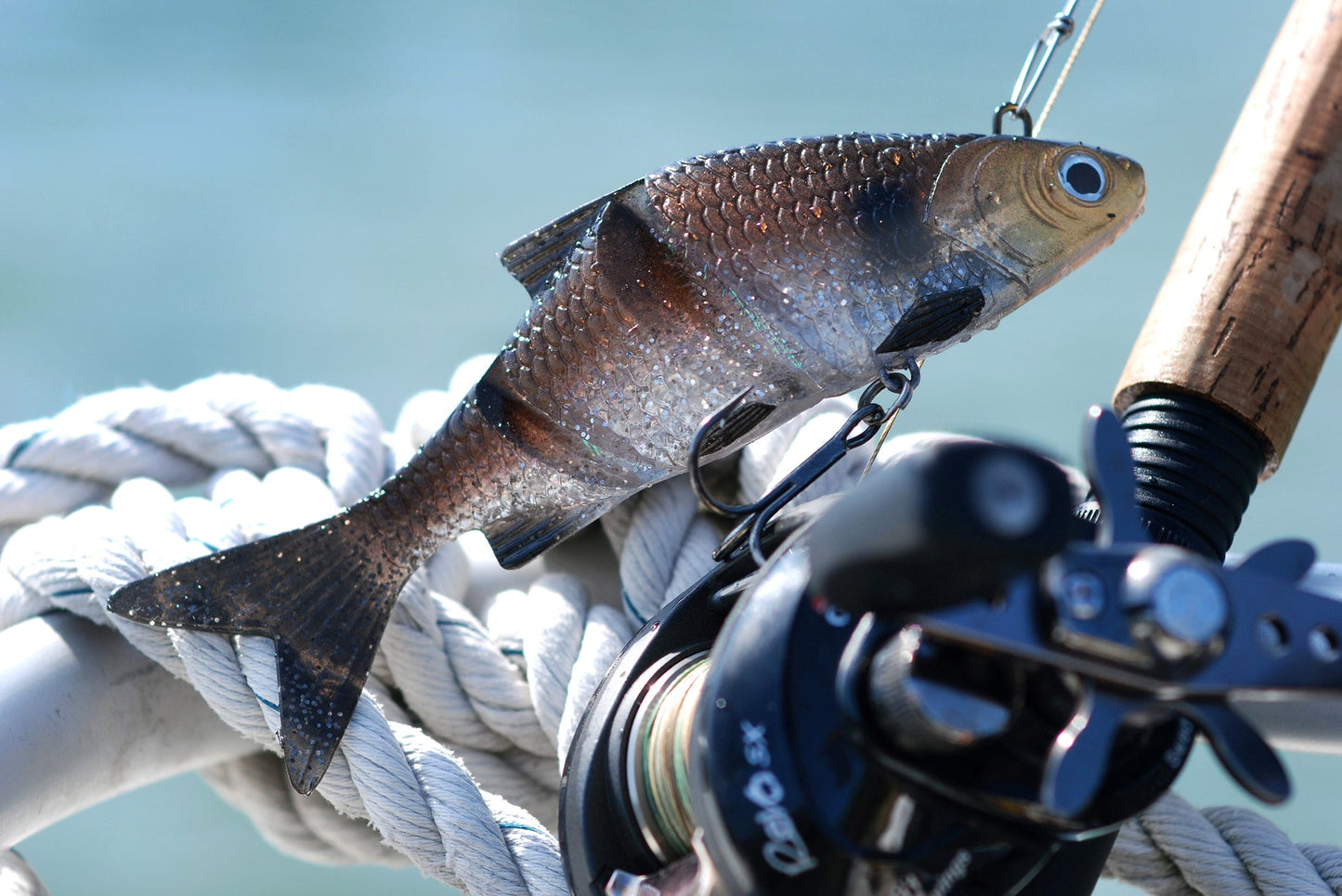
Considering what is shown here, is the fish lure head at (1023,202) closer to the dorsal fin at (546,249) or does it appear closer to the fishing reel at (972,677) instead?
the dorsal fin at (546,249)

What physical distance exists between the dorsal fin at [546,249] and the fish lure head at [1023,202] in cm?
23

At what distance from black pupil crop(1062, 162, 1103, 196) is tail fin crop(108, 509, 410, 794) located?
0.52 m

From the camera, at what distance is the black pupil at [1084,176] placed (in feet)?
2.81

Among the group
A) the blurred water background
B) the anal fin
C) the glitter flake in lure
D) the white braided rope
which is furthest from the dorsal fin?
the blurred water background

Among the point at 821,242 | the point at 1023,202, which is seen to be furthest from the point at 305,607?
the point at 1023,202

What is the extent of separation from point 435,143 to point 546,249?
65.7 inches

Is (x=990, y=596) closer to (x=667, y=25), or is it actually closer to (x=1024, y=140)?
(x=1024, y=140)

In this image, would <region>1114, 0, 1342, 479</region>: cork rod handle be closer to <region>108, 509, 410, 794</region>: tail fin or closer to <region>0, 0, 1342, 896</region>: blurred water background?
<region>108, 509, 410, 794</region>: tail fin

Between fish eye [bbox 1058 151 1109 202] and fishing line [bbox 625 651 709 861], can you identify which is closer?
fishing line [bbox 625 651 709 861]

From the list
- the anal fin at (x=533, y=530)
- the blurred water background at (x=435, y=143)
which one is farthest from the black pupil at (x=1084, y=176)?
the blurred water background at (x=435, y=143)

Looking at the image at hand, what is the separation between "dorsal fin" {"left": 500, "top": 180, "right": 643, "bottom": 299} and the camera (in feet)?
2.96

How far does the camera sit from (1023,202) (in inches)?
33.4

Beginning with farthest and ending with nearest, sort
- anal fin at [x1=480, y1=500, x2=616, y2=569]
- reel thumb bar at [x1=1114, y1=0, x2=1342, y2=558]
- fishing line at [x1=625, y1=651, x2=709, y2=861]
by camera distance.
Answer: anal fin at [x1=480, y1=500, x2=616, y2=569] → reel thumb bar at [x1=1114, y1=0, x2=1342, y2=558] → fishing line at [x1=625, y1=651, x2=709, y2=861]

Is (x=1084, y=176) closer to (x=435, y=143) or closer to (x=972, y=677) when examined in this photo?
(x=972, y=677)
